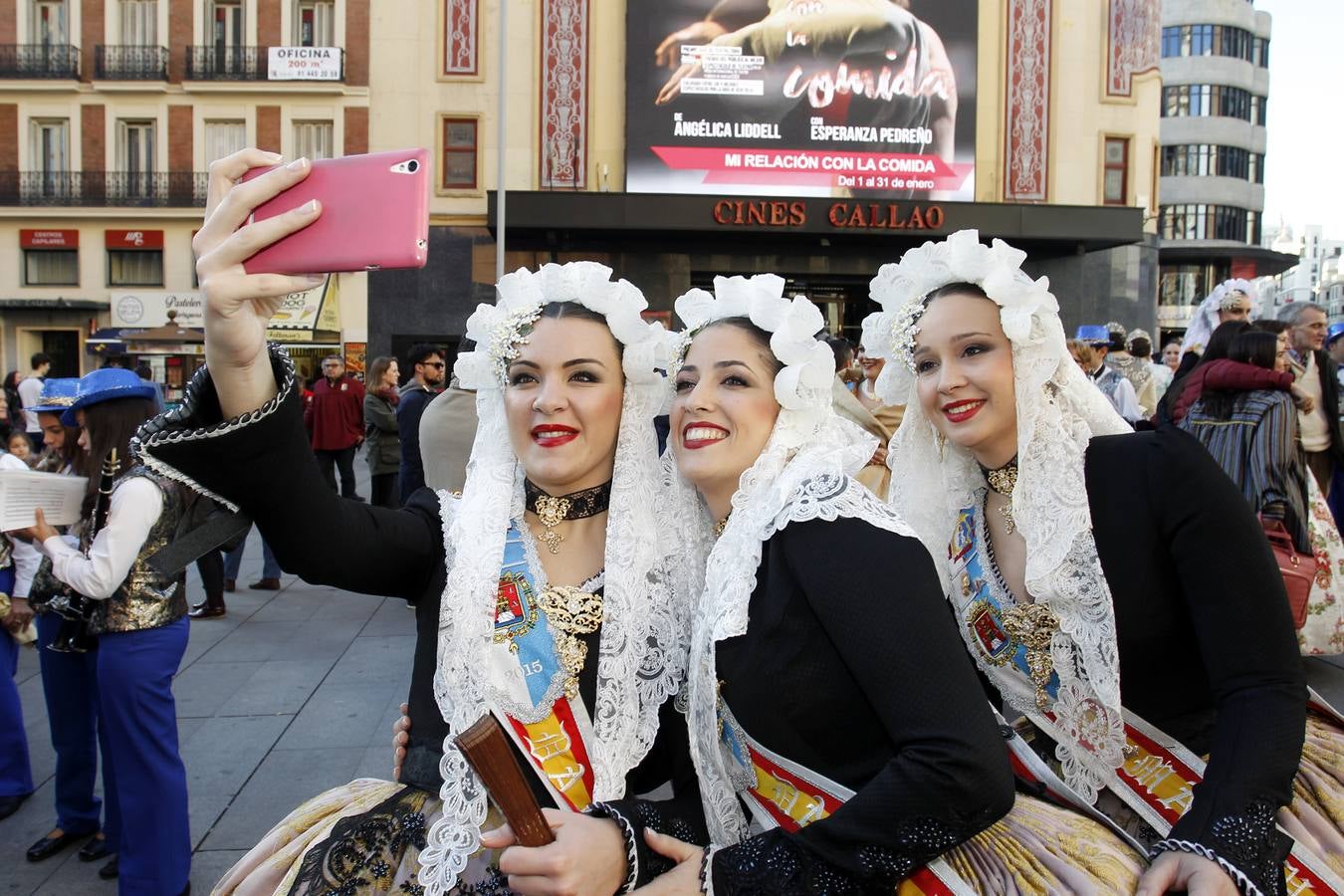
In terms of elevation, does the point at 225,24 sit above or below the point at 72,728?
above

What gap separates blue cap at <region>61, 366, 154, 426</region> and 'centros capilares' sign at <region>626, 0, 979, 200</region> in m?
15.5

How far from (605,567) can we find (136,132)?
27021 millimetres

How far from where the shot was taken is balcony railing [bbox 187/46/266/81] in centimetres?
2289

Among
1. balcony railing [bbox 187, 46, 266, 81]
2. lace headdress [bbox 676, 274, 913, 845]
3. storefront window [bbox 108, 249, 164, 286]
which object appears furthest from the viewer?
storefront window [bbox 108, 249, 164, 286]

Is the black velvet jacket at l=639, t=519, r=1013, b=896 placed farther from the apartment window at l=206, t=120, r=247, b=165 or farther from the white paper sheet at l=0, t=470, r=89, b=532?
the apartment window at l=206, t=120, r=247, b=165

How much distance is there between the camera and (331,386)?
992cm

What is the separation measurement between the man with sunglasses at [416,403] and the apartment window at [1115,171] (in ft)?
53.4

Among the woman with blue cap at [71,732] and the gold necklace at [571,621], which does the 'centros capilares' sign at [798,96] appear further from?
the gold necklace at [571,621]

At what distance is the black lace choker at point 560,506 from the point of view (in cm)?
203

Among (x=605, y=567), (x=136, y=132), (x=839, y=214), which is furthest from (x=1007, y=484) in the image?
(x=136, y=132)

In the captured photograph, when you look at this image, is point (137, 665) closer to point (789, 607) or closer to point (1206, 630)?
point (789, 607)

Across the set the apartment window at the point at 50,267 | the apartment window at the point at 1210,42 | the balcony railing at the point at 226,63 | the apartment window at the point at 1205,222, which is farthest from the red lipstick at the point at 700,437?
the apartment window at the point at 1210,42

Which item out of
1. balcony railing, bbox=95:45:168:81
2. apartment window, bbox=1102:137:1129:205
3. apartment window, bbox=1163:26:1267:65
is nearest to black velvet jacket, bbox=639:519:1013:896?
apartment window, bbox=1102:137:1129:205

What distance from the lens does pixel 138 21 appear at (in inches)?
931
